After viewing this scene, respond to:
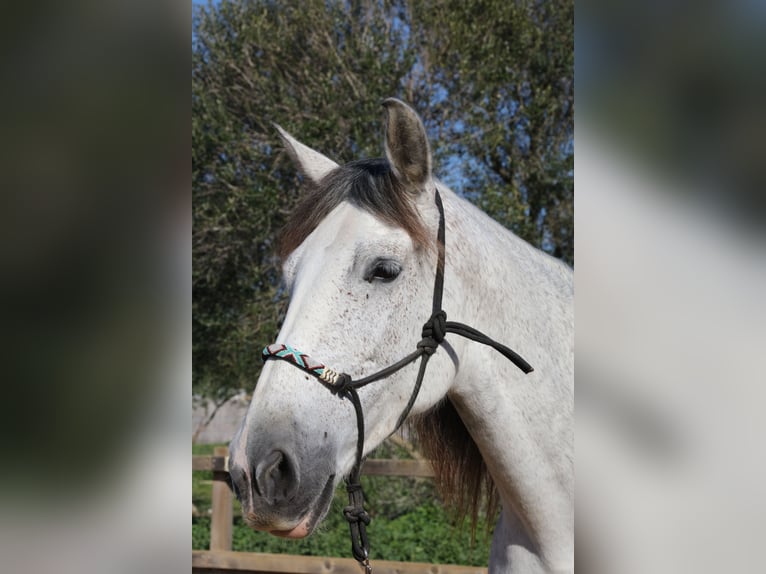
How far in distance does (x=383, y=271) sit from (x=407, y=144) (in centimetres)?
31

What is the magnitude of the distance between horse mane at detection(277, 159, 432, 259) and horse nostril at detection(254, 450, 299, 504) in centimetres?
54

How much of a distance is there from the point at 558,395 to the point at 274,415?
28.0 inches

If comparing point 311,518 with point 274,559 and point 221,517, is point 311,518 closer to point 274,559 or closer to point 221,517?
point 274,559

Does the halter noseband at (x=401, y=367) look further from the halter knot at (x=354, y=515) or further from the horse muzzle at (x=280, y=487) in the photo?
the horse muzzle at (x=280, y=487)

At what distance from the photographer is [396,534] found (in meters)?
5.85

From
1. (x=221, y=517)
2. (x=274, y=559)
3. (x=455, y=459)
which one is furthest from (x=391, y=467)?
(x=455, y=459)

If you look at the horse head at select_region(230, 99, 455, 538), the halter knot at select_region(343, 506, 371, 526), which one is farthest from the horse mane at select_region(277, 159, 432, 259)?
the halter knot at select_region(343, 506, 371, 526)

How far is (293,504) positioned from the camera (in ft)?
4.94

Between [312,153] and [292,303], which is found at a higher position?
[312,153]
